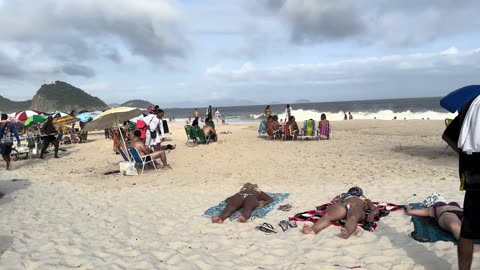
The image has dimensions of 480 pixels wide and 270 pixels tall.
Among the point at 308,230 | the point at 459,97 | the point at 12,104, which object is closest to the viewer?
the point at 308,230

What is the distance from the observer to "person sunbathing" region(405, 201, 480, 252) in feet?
11.1

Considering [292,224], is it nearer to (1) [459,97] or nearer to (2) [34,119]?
(1) [459,97]

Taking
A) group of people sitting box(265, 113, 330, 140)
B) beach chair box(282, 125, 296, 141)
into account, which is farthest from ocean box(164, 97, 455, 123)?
beach chair box(282, 125, 296, 141)

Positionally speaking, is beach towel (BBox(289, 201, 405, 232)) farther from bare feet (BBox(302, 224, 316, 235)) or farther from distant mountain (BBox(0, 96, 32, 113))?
distant mountain (BBox(0, 96, 32, 113))

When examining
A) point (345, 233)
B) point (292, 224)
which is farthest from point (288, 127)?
point (345, 233)

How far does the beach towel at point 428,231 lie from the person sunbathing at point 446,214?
46mm

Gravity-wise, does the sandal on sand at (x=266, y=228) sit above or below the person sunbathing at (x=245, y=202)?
below

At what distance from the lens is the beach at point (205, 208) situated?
3396mm

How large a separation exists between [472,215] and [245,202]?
299 cm

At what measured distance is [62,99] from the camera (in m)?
91.1

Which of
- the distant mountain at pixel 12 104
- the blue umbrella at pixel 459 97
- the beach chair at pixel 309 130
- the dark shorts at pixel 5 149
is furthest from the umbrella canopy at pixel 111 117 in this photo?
the distant mountain at pixel 12 104

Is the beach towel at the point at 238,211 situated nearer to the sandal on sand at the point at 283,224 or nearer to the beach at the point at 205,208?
the beach at the point at 205,208

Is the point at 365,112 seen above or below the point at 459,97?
below

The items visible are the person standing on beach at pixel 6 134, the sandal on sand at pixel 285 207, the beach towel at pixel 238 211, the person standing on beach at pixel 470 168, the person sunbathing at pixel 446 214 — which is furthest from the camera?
the person standing on beach at pixel 6 134
